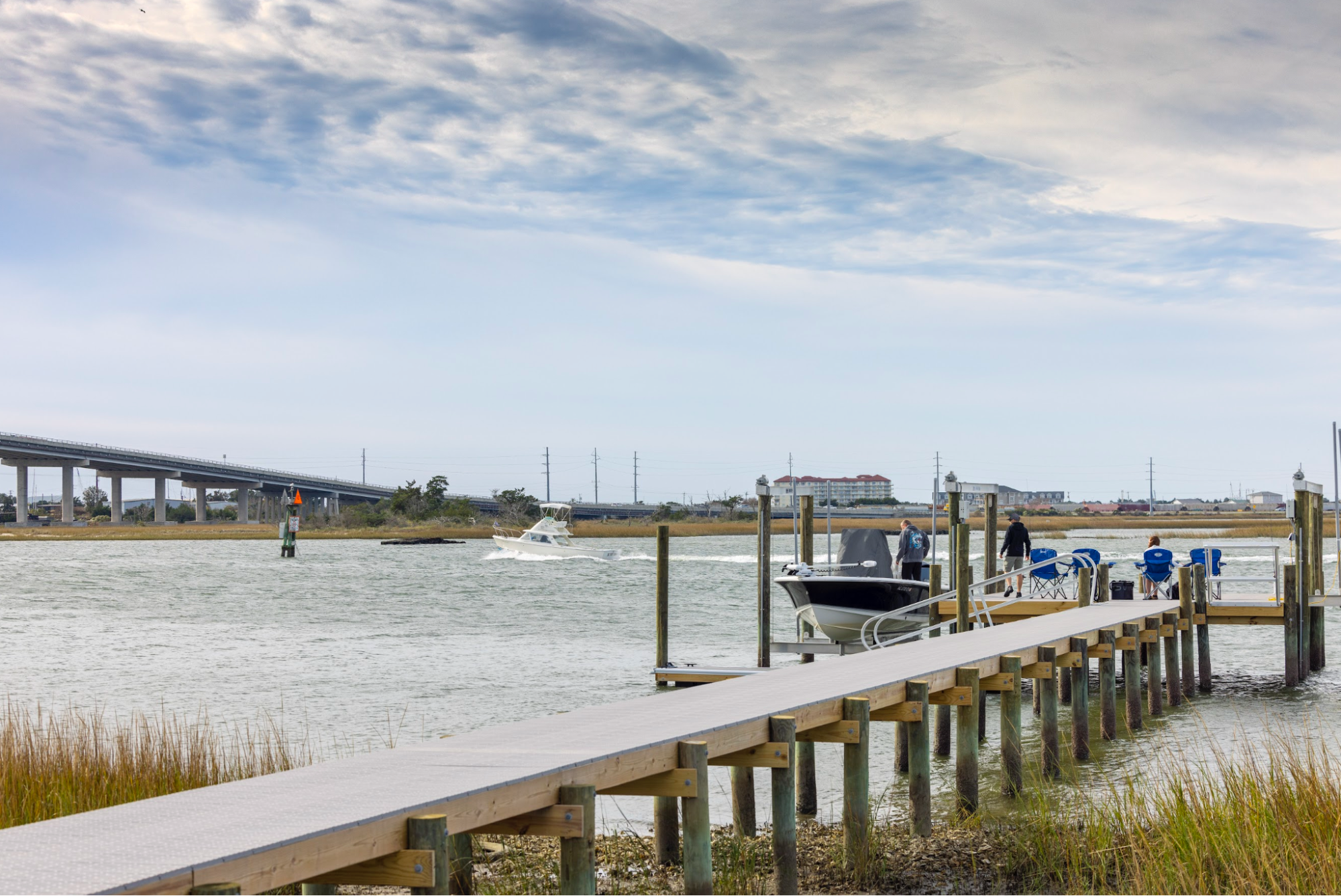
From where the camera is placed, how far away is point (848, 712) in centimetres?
852

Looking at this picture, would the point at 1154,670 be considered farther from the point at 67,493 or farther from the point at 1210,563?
the point at 67,493

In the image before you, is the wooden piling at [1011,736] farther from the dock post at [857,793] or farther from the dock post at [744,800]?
the dock post at [857,793]

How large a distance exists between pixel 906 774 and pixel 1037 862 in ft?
15.0

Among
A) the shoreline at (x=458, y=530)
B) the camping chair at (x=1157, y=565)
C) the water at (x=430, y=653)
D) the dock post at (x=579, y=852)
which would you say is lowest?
the water at (x=430, y=653)

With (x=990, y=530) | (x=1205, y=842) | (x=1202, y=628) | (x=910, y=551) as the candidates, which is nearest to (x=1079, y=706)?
(x=1205, y=842)

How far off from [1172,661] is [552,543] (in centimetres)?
5397

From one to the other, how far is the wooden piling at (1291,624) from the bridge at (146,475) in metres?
105

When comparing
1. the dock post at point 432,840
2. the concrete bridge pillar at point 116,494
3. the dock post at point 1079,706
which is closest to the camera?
the dock post at point 432,840

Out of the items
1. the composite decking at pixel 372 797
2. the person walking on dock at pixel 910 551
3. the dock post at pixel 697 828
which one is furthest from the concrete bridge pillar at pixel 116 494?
the dock post at pixel 697 828

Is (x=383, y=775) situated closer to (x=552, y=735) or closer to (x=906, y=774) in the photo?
(x=552, y=735)

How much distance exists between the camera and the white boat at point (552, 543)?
69.2 metres

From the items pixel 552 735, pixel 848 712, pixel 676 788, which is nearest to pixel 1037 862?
pixel 848 712

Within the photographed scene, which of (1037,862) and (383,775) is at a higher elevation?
(383,775)

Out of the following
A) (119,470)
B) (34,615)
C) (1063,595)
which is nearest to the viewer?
(1063,595)
